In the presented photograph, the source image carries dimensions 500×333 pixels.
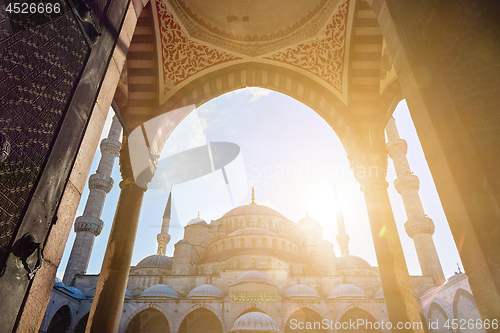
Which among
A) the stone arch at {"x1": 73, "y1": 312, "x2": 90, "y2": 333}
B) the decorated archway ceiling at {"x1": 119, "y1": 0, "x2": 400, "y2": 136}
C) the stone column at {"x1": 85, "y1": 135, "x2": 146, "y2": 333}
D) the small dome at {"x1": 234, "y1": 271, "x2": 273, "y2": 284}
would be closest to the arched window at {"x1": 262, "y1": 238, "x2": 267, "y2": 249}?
the small dome at {"x1": 234, "y1": 271, "x2": 273, "y2": 284}

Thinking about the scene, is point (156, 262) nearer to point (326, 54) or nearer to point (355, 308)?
point (355, 308)

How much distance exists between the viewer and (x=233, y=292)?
18.1 meters

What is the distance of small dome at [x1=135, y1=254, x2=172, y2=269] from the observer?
2436cm

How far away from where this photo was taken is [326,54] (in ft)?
20.7

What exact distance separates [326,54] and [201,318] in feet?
59.9

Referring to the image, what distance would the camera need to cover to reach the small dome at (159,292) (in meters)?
18.5

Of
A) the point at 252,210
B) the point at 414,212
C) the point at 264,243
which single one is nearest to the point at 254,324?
the point at 264,243

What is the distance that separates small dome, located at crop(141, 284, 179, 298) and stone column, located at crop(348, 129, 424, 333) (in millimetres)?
16900

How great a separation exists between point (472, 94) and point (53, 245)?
9.46ft

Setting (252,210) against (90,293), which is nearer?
(90,293)

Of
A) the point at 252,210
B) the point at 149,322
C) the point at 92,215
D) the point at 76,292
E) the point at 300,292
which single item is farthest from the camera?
the point at 252,210

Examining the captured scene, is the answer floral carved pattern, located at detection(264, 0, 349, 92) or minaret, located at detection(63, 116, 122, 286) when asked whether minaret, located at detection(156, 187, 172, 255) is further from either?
floral carved pattern, located at detection(264, 0, 349, 92)

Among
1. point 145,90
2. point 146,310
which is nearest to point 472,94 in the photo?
point 145,90

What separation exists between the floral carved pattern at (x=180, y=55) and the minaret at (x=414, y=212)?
58.9 feet
